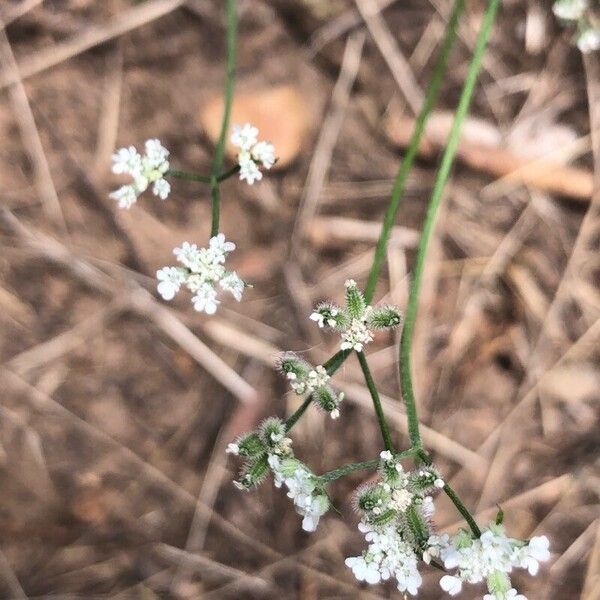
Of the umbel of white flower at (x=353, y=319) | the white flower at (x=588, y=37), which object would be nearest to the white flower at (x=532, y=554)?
the umbel of white flower at (x=353, y=319)

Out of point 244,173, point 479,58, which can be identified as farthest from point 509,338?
point 244,173

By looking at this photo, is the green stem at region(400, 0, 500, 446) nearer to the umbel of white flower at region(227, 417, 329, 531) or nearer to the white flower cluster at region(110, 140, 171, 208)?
the umbel of white flower at region(227, 417, 329, 531)

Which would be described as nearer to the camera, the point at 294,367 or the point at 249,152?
the point at 294,367

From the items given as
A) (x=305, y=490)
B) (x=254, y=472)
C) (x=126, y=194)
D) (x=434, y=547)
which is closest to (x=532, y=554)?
(x=434, y=547)

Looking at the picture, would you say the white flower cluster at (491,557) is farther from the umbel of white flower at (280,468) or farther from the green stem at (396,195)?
the green stem at (396,195)

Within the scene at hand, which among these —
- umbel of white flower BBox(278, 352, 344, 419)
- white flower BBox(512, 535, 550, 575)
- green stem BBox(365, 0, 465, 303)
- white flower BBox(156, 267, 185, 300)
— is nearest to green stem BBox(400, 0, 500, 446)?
green stem BBox(365, 0, 465, 303)

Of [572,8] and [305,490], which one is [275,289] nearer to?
[305,490]

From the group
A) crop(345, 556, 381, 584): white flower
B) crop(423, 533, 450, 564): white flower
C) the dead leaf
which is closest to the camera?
crop(423, 533, 450, 564): white flower

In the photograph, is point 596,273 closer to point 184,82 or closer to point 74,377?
point 184,82
